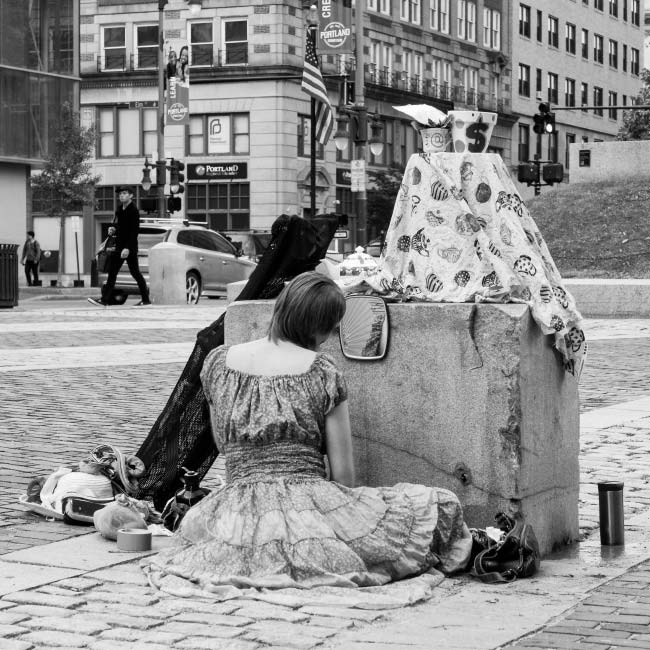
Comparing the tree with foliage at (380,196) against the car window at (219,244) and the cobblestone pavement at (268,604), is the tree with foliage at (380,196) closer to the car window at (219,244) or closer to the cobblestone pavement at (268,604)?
the car window at (219,244)

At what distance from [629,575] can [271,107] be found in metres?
54.1

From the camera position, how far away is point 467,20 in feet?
249

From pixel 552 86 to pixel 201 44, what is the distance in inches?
1203

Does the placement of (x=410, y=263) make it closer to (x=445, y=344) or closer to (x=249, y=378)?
(x=445, y=344)

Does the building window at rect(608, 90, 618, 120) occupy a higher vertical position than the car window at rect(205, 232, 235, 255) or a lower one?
higher

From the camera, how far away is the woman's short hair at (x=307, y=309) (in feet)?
16.8

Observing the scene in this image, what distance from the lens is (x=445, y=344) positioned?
18.8ft

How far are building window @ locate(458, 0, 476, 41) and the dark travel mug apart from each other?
70800 mm

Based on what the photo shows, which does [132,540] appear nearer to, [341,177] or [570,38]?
[341,177]

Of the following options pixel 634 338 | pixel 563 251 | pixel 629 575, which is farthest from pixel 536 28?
pixel 629 575

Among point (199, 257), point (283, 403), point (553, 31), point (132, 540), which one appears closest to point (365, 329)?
point (283, 403)

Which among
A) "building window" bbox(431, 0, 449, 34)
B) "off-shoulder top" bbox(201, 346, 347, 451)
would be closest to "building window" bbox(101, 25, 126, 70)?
"building window" bbox(431, 0, 449, 34)

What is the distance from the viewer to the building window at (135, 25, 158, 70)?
61.4 metres

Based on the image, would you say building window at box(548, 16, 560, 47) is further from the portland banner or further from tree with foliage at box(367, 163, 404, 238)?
the portland banner
